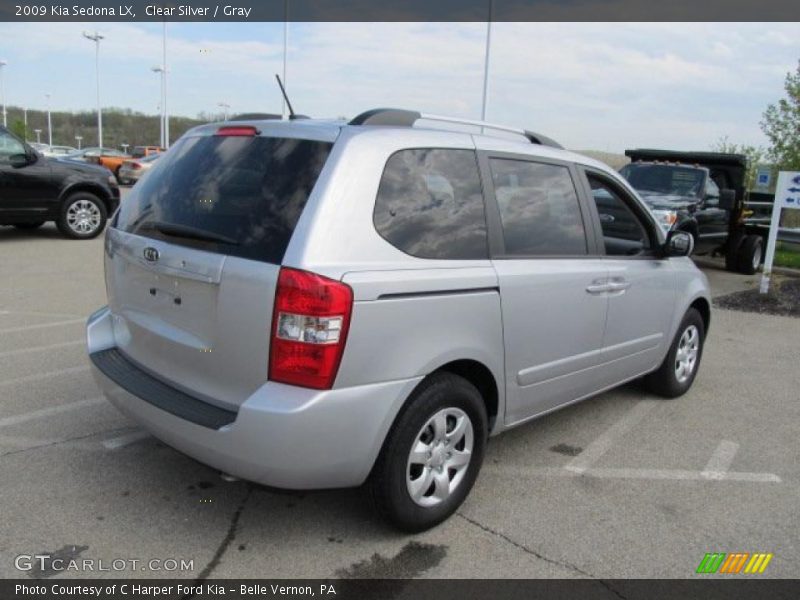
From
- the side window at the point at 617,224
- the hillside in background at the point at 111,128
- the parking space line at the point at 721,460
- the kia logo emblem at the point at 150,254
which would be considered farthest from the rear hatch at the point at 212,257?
the hillside in background at the point at 111,128

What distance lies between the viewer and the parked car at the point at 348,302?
2.56 m

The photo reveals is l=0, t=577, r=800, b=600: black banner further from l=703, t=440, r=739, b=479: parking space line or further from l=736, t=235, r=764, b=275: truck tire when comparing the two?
l=736, t=235, r=764, b=275: truck tire

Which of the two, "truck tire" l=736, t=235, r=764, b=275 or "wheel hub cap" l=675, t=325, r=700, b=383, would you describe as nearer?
"wheel hub cap" l=675, t=325, r=700, b=383

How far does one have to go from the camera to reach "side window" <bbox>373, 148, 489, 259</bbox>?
283 centimetres

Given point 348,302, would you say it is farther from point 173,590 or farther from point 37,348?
point 37,348

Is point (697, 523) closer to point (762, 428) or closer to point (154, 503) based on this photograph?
point (762, 428)

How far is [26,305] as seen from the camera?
6902 millimetres

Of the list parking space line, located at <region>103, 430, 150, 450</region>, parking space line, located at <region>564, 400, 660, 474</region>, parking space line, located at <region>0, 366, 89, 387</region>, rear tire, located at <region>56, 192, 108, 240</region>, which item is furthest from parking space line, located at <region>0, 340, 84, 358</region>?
rear tire, located at <region>56, 192, 108, 240</region>

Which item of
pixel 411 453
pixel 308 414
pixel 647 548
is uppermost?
pixel 308 414

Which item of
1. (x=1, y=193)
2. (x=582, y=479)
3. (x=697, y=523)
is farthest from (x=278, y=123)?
(x=1, y=193)

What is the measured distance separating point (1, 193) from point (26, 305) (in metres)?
4.04

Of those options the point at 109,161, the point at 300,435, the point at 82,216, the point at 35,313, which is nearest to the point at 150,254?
the point at 300,435

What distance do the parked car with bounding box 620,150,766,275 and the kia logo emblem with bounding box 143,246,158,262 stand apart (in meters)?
8.65

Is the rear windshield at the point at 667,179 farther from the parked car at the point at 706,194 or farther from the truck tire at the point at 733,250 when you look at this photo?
the truck tire at the point at 733,250
